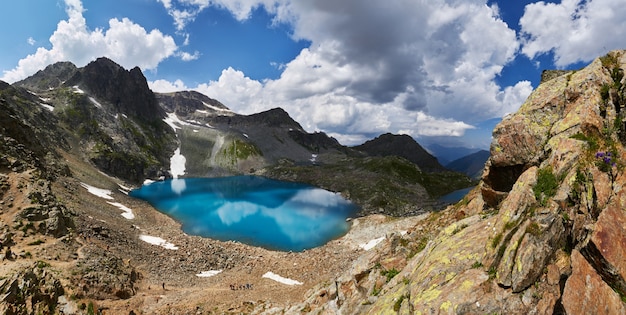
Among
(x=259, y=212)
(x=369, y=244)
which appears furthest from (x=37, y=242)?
(x=259, y=212)

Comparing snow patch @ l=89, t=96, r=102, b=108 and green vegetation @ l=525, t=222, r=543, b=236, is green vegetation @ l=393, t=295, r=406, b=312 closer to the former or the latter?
green vegetation @ l=525, t=222, r=543, b=236

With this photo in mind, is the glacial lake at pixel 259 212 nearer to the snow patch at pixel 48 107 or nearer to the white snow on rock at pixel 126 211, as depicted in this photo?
the white snow on rock at pixel 126 211

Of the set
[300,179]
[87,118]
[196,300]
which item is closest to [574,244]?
[196,300]

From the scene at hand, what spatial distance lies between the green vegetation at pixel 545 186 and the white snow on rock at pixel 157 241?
187 feet

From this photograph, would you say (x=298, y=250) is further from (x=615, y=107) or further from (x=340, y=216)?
(x=615, y=107)

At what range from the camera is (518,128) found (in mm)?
15023

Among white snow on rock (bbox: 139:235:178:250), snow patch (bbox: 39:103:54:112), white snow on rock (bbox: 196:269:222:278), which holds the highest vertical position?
snow patch (bbox: 39:103:54:112)

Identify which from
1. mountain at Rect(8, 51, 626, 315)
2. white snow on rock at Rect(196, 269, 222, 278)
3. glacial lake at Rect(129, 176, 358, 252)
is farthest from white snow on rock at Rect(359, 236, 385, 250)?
white snow on rock at Rect(196, 269, 222, 278)

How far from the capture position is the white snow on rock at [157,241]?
56331 millimetres

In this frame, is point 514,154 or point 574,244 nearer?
point 574,244

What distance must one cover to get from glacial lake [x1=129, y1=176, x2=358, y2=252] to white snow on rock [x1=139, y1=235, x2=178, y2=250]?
11726mm

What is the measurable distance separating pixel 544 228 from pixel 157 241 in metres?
62.4

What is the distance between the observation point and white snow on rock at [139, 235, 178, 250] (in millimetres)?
56331

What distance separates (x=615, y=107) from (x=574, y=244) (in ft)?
23.0
